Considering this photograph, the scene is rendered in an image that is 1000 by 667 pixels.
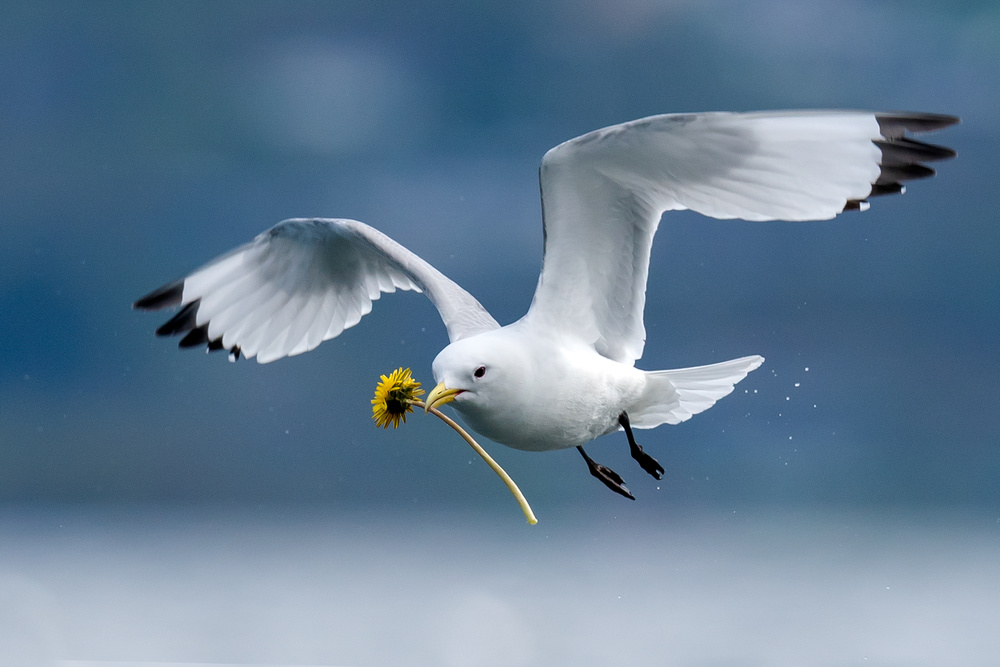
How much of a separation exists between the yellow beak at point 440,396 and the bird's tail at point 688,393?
0.42 metres

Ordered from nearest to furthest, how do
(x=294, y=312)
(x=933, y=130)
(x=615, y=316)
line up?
(x=933, y=130) < (x=615, y=316) < (x=294, y=312)

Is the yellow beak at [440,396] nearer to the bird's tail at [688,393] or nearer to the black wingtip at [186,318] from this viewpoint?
the bird's tail at [688,393]

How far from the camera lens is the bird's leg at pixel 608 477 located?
1705mm

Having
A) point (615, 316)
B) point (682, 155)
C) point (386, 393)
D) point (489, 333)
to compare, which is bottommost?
point (386, 393)

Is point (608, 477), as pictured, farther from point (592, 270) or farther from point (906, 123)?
point (906, 123)

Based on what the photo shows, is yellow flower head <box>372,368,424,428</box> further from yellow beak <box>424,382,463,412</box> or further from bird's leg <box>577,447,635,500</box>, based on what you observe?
bird's leg <box>577,447,635,500</box>

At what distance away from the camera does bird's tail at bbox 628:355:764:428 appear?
1.68m

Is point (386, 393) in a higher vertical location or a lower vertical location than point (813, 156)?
lower

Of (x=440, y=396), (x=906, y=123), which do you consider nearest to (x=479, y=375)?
(x=440, y=396)

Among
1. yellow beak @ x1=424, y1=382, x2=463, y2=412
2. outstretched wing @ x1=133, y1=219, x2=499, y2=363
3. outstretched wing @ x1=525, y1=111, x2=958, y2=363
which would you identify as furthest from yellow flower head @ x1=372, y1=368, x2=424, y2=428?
outstretched wing @ x1=133, y1=219, x2=499, y2=363

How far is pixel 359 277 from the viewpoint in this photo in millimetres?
1998

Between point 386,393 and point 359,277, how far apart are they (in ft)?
2.29

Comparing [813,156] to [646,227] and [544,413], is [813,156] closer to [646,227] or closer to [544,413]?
[646,227]

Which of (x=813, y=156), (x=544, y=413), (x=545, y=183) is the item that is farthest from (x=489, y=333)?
(x=813, y=156)
